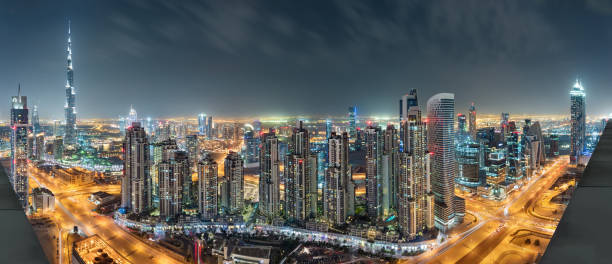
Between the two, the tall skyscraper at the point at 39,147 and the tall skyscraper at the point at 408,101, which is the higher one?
the tall skyscraper at the point at 408,101

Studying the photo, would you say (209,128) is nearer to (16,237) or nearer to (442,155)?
(442,155)

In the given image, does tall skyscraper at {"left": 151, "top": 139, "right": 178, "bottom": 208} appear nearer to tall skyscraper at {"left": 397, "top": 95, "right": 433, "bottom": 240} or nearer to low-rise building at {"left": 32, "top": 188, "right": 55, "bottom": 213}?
low-rise building at {"left": 32, "top": 188, "right": 55, "bottom": 213}

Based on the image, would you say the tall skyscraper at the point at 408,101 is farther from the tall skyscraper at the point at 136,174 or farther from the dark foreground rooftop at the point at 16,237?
the dark foreground rooftop at the point at 16,237

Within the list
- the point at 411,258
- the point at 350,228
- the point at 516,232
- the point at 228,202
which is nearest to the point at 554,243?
the point at 411,258

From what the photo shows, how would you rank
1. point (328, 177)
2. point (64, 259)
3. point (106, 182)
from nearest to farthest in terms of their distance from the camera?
A: point (64, 259) → point (328, 177) → point (106, 182)

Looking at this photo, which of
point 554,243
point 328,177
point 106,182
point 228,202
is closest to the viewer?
point 554,243

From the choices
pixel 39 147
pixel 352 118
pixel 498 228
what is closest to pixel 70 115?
pixel 39 147

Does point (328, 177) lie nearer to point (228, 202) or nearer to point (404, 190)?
point (404, 190)

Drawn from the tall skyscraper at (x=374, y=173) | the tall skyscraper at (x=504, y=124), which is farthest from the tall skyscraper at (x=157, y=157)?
the tall skyscraper at (x=504, y=124)
